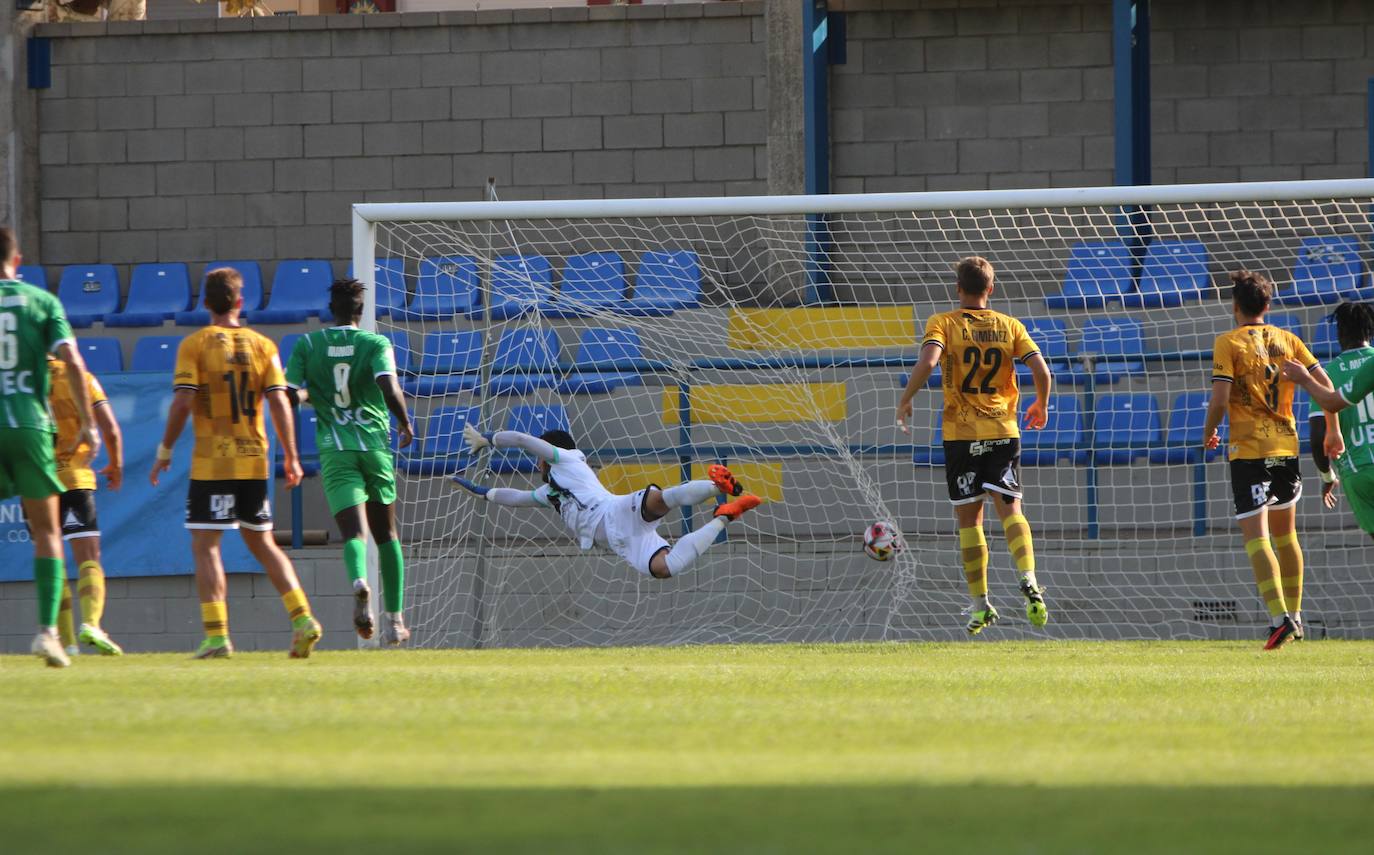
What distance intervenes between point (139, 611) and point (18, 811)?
28.4 feet

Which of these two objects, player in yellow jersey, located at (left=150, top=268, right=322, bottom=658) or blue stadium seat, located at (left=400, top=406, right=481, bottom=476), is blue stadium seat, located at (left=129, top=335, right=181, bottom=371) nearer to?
blue stadium seat, located at (left=400, top=406, right=481, bottom=476)

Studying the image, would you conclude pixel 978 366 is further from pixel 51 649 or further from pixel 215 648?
pixel 51 649

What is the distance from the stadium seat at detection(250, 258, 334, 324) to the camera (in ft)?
43.0

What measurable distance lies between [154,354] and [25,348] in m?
6.51

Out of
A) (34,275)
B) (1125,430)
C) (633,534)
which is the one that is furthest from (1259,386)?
(34,275)

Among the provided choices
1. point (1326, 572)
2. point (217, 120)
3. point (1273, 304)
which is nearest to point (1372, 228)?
point (1273, 304)

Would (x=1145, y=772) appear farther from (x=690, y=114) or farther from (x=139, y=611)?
(x=690, y=114)

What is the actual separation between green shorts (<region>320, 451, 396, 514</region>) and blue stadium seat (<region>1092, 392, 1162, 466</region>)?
5078 mm

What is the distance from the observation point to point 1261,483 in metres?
8.37

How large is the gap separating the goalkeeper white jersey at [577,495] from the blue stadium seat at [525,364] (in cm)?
110

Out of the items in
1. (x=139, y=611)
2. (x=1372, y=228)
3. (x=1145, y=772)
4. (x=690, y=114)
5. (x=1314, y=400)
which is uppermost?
(x=690, y=114)

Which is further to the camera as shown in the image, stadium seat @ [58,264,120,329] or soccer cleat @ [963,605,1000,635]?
stadium seat @ [58,264,120,329]

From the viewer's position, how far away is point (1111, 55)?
14.0 metres

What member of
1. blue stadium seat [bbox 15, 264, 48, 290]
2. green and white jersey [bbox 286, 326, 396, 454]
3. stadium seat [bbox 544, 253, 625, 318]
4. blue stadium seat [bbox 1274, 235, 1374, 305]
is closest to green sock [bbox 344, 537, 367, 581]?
green and white jersey [bbox 286, 326, 396, 454]
